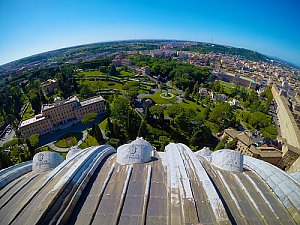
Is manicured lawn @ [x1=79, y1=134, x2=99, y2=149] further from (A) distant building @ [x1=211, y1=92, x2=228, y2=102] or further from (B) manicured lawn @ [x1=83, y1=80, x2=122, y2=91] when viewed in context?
(A) distant building @ [x1=211, y1=92, x2=228, y2=102]

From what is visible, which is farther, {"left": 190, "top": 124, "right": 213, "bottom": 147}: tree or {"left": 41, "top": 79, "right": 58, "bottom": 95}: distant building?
{"left": 41, "top": 79, "right": 58, "bottom": 95}: distant building

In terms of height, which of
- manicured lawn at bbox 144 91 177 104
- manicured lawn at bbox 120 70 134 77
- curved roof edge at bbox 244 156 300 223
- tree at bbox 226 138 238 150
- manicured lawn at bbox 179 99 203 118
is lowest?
tree at bbox 226 138 238 150

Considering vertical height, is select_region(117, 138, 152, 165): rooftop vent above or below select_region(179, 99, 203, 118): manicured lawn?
above

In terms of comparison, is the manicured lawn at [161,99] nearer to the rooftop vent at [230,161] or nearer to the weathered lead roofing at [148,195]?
the rooftop vent at [230,161]

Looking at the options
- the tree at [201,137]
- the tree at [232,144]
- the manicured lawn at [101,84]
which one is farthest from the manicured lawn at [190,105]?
the manicured lawn at [101,84]

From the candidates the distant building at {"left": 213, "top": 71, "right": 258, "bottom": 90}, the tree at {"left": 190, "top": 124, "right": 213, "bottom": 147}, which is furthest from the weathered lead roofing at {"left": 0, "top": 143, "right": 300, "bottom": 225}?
the distant building at {"left": 213, "top": 71, "right": 258, "bottom": 90}

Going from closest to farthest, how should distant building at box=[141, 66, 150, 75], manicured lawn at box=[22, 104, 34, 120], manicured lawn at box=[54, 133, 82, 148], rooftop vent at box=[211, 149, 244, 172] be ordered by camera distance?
rooftop vent at box=[211, 149, 244, 172] < manicured lawn at box=[54, 133, 82, 148] < manicured lawn at box=[22, 104, 34, 120] < distant building at box=[141, 66, 150, 75]
